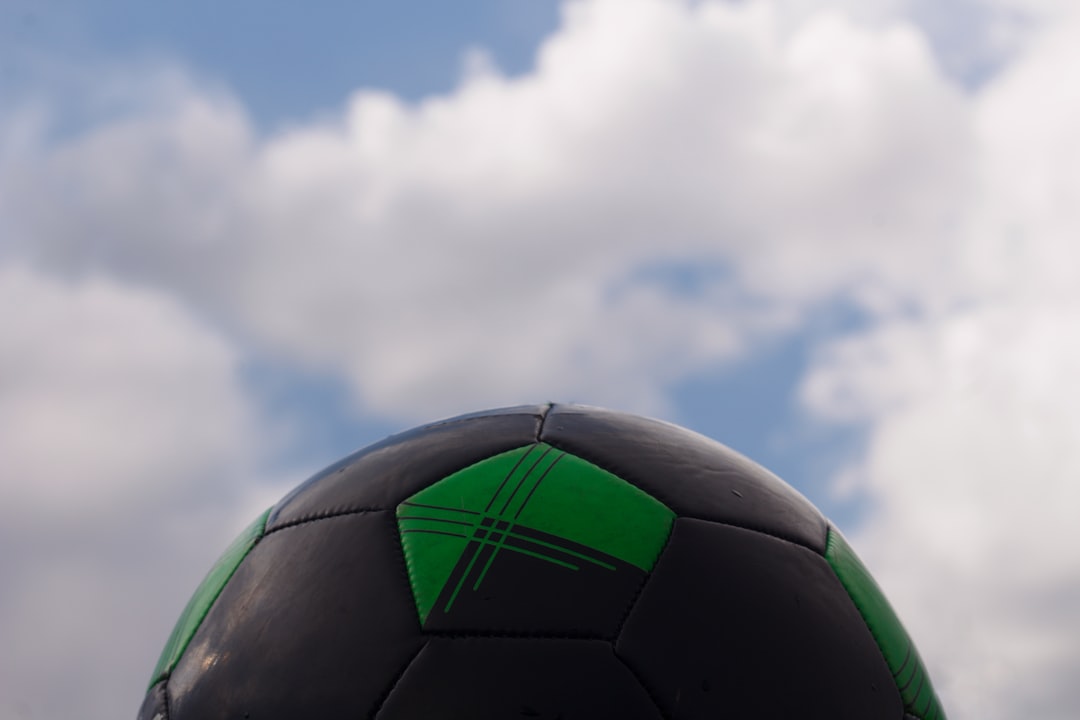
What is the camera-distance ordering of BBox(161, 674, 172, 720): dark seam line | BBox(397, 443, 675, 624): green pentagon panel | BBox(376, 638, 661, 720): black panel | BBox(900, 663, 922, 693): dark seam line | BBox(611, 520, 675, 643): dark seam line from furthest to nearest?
BBox(900, 663, 922, 693): dark seam line
BBox(161, 674, 172, 720): dark seam line
BBox(397, 443, 675, 624): green pentagon panel
BBox(611, 520, 675, 643): dark seam line
BBox(376, 638, 661, 720): black panel

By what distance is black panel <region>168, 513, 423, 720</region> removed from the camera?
3195 millimetres

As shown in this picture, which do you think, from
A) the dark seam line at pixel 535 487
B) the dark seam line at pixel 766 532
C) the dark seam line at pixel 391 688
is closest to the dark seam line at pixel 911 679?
the dark seam line at pixel 766 532

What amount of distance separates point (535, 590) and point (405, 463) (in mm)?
807

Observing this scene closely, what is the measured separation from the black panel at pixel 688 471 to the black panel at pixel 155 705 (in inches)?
60.1

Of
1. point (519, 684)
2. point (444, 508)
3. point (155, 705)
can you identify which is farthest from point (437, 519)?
point (155, 705)

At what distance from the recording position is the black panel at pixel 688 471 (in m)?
3.69

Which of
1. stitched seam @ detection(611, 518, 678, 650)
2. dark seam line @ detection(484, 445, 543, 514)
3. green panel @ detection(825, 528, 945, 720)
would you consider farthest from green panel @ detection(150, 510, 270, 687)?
green panel @ detection(825, 528, 945, 720)

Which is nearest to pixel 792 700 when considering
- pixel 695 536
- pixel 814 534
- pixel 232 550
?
pixel 695 536

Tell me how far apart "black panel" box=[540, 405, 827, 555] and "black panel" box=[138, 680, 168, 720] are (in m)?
1.53

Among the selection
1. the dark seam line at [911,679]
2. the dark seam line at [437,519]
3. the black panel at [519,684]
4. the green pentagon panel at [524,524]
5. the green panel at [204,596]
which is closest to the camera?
the black panel at [519,684]

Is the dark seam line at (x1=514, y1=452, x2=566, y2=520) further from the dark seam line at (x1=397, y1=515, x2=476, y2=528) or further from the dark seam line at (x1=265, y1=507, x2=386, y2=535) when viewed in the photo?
the dark seam line at (x1=265, y1=507, x2=386, y2=535)

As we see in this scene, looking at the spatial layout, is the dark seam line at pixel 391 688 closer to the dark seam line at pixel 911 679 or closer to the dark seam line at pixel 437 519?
the dark seam line at pixel 437 519

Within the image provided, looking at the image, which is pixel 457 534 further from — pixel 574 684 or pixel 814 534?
pixel 814 534

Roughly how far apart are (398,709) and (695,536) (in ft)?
3.41
